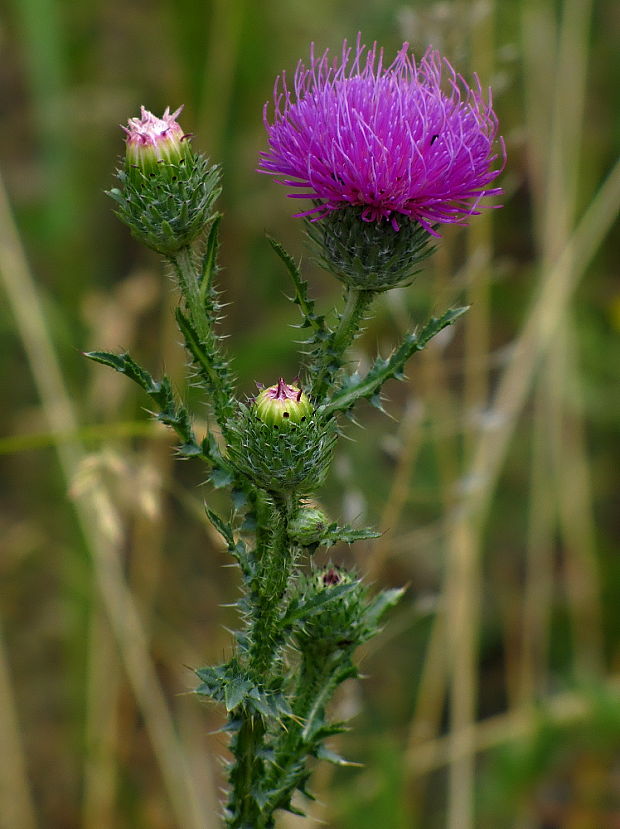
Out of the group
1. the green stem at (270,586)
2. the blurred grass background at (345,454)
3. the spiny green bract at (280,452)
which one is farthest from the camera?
the blurred grass background at (345,454)

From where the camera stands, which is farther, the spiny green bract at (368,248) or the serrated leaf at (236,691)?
the spiny green bract at (368,248)

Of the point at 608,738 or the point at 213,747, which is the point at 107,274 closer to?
the point at 213,747

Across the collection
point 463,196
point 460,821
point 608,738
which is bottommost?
point 460,821

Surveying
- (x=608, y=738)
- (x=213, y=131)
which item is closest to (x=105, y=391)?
(x=213, y=131)

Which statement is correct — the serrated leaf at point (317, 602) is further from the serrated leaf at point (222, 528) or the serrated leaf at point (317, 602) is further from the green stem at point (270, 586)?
the serrated leaf at point (222, 528)

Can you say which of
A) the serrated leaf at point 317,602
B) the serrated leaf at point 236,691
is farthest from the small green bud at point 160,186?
the serrated leaf at point 236,691

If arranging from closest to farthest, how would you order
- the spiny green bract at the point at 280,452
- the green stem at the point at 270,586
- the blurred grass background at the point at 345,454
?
the spiny green bract at the point at 280,452 → the green stem at the point at 270,586 → the blurred grass background at the point at 345,454

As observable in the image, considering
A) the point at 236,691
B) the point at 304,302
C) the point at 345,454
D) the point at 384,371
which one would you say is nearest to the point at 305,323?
the point at 304,302
